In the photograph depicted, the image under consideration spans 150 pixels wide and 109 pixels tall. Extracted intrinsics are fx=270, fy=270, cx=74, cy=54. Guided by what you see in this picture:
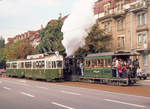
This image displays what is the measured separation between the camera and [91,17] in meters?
32.2

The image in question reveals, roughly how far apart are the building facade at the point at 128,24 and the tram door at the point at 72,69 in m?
15.2

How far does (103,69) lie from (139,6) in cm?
2070

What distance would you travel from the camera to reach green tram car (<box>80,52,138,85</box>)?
2275cm

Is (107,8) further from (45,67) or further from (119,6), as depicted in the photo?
(45,67)

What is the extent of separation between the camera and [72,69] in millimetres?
29797

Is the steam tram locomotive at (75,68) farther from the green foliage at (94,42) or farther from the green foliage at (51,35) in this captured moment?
the green foliage at (51,35)

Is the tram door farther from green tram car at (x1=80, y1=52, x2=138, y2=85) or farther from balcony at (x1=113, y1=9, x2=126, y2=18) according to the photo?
balcony at (x1=113, y1=9, x2=126, y2=18)

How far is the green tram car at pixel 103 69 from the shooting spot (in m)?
22.8

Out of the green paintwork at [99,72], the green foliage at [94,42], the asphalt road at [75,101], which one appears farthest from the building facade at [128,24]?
the asphalt road at [75,101]

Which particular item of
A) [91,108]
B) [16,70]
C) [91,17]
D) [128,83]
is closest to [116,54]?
[128,83]

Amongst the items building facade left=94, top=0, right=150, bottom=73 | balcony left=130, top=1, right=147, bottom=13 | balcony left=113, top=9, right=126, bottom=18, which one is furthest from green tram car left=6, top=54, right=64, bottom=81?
balcony left=113, top=9, right=126, bottom=18

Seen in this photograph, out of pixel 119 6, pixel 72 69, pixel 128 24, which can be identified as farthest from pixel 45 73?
pixel 119 6

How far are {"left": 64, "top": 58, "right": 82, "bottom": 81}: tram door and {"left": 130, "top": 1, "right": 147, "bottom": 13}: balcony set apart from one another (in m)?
16.6

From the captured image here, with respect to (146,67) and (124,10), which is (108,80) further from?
(124,10)
